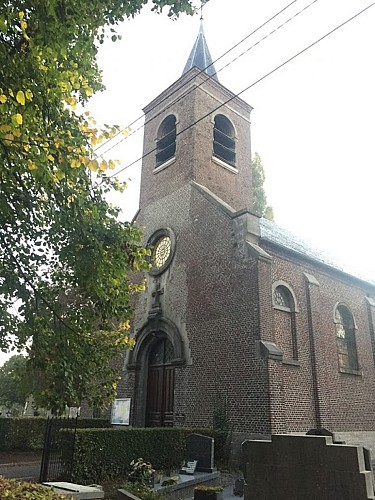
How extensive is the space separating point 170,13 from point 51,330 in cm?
476

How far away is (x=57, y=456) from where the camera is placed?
32.0 ft

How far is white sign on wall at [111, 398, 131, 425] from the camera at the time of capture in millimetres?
15867

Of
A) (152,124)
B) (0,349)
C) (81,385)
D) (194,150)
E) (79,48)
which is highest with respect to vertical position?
(152,124)

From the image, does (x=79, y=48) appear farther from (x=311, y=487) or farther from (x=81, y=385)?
(x=311, y=487)

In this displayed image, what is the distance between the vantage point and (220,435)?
488 inches

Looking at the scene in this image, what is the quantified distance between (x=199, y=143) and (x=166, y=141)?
7.81ft

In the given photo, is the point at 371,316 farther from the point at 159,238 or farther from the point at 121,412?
the point at 121,412

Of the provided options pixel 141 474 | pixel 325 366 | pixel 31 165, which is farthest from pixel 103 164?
pixel 325 366

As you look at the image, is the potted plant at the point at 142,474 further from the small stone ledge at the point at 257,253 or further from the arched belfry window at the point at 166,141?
the arched belfry window at the point at 166,141

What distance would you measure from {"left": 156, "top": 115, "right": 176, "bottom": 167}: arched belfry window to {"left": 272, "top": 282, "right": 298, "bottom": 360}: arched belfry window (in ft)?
27.0

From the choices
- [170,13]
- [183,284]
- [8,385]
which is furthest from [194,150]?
[8,385]

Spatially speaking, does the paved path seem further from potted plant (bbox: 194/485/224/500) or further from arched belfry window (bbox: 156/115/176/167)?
A: arched belfry window (bbox: 156/115/176/167)

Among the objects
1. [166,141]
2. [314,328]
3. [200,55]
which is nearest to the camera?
[314,328]

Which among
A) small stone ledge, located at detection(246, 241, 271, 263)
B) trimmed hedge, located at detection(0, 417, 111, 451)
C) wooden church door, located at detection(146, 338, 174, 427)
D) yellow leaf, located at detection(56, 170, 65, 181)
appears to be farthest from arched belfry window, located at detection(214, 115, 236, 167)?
yellow leaf, located at detection(56, 170, 65, 181)
